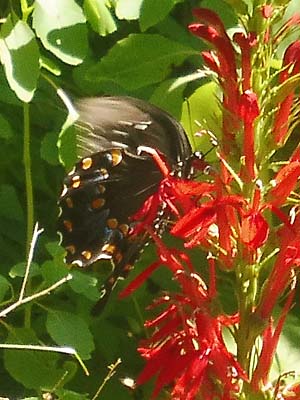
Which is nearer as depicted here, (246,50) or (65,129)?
(246,50)

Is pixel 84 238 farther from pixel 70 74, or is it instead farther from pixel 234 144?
pixel 234 144

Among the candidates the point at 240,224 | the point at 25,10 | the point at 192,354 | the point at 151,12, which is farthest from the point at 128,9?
the point at 192,354

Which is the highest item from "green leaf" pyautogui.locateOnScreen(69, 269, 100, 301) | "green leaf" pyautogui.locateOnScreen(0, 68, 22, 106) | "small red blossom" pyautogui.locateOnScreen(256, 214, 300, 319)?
"green leaf" pyautogui.locateOnScreen(0, 68, 22, 106)

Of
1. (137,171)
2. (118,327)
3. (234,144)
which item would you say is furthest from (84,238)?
(234,144)

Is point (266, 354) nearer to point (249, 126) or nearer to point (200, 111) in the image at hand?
point (249, 126)

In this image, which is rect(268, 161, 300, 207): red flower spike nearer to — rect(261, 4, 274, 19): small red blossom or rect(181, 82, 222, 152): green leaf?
rect(261, 4, 274, 19): small red blossom

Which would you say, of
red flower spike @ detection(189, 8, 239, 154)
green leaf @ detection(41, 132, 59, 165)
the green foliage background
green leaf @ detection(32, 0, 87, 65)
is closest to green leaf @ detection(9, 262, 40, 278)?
the green foliage background

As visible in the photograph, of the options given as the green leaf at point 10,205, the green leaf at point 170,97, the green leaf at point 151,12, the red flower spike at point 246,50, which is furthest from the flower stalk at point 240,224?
the green leaf at point 10,205
